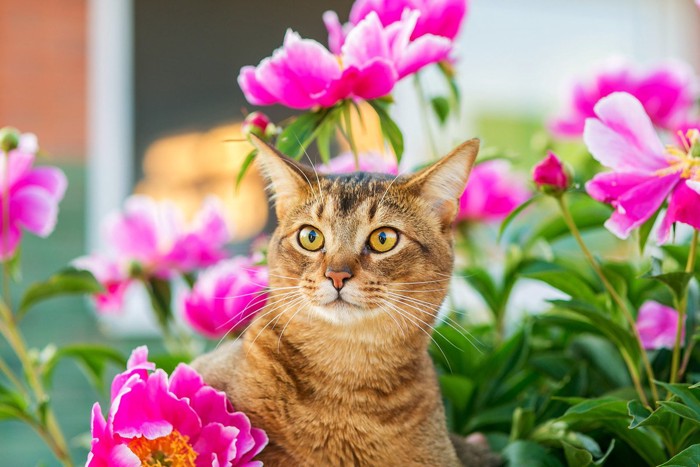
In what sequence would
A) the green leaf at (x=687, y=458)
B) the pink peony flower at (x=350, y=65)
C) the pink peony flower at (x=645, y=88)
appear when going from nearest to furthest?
the green leaf at (x=687, y=458) < the pink peony flower at (x=350, y=65) < the pink peony flower at (x=645, y=88)

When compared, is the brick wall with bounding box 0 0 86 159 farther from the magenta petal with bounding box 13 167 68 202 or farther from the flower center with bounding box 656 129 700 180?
the flower center with bounding box 656 129 700 180

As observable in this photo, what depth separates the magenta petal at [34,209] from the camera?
0.80 metres

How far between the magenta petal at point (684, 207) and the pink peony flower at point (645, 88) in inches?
17.1

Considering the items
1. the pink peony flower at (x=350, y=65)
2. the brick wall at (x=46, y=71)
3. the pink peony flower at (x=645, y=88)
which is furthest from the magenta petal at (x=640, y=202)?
the brick wall at (x=46, y=71)

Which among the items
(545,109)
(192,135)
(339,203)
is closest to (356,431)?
(339,203)

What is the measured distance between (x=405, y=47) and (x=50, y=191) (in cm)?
40

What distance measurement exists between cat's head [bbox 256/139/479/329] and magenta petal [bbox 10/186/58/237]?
0.73 ft

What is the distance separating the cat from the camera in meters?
0.72

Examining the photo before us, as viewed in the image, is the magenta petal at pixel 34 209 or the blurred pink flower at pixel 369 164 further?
the blurred pink flower at pixel 369 164

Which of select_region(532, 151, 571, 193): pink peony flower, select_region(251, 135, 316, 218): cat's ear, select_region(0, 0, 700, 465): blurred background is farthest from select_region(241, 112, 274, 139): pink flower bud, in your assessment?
select_region(0, 0, 700, 465): blurred background

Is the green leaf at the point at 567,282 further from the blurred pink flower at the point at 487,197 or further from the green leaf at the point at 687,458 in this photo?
the blurred pink flower at the point at 487,197

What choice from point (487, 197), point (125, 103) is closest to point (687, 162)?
point (487, 197)

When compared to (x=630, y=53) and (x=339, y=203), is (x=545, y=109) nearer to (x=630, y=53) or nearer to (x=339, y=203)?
(x=630, y=53)

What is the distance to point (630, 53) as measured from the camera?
364 centimetres
